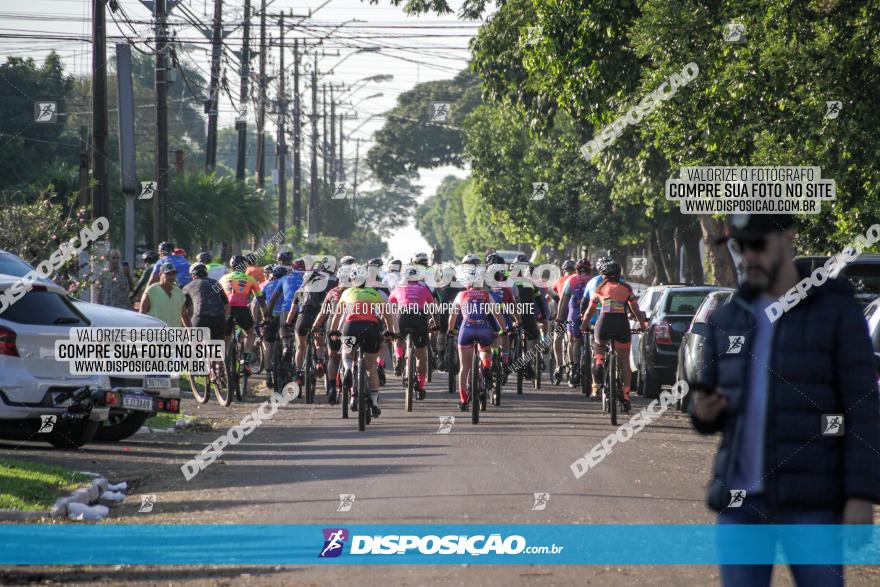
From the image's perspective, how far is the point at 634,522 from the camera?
9898mm

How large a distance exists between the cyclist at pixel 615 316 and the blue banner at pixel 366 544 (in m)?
7.94

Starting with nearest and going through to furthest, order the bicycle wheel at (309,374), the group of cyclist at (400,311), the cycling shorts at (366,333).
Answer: the cycling shorts at (366,333) → the group of cyclist at (400,311) → the bicycle wheel at (309,374)

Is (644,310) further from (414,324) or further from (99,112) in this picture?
(99,112)

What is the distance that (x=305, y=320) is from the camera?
20516mm

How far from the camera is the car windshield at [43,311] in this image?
45.2ft

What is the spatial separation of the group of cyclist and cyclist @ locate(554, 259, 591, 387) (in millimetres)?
22

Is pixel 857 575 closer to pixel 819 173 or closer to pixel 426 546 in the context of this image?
pixel 426 546

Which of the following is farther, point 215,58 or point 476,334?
point 215,58

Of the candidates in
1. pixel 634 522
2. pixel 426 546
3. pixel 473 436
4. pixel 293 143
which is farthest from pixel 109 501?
pixel 293 143

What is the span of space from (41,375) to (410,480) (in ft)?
13.3

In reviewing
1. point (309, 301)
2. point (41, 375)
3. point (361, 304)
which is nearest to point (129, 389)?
point (41, 375)

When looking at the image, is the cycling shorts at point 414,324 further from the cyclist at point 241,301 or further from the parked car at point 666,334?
the parked car at point 666,334

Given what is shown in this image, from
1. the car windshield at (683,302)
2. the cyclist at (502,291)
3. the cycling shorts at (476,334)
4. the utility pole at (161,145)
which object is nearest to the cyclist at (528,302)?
the cyclist at (502,291)

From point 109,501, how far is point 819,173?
11.8 meters
